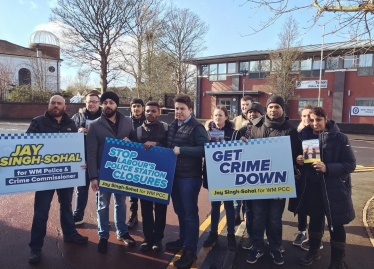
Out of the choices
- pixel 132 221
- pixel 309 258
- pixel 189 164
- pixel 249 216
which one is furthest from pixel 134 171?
pixel 309 258

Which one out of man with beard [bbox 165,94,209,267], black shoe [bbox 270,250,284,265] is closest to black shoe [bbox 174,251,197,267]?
man with beard [bbox 165,94,209,267]

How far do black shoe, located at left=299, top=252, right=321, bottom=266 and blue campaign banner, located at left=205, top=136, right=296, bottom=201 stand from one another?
86 cm

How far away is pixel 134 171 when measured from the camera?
3957mm

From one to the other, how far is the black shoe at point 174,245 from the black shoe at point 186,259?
1.42 ft

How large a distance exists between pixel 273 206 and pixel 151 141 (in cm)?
191

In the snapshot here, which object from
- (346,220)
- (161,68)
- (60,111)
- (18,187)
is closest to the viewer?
(346,220)

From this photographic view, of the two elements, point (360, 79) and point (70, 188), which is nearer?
point (70, 188)

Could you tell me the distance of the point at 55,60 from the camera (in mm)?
55094

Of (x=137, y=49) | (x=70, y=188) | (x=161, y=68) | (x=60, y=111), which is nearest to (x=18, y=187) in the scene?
(x=70, y=188)

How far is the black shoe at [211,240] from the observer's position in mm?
4152

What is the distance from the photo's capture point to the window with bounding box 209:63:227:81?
3600cm

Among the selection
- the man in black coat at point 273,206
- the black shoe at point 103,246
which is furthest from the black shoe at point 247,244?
the black shoe at point 103,246

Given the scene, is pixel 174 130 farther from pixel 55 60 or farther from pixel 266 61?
pixel 55 60

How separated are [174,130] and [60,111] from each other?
5.47 ft
